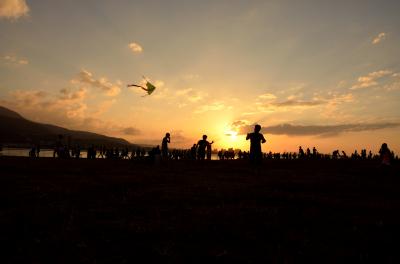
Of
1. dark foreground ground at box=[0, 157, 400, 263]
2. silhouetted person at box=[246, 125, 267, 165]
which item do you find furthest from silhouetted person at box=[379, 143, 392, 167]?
dark foreground ground at box=[0, 157, 400, 263]

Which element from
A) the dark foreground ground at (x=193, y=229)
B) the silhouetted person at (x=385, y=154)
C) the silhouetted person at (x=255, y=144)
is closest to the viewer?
the dark foreground ground at (x=193, y=229)

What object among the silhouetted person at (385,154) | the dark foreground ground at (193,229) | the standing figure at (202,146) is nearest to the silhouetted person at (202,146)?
the standing figure at (202,146)

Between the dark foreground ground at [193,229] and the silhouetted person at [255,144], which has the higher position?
the silhouetted person at [255,144]

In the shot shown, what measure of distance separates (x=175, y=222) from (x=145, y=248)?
4.69 ft

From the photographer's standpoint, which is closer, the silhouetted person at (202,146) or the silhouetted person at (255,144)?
the silhouetted person at (255,144)

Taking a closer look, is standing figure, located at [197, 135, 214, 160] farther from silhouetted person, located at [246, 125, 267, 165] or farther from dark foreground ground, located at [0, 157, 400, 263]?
dark foreground ground, located at [0, 157, 400, 263]

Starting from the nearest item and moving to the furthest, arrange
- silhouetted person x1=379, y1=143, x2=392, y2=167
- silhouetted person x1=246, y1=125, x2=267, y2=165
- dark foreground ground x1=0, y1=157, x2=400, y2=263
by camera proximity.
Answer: dark foreground ground x1=0, y1=157, x2=400, y2=263, silhouetted person x1=246, y1=125, x2=267, y2=165, silhouetted person x1=379, y1=143, x2=392, y2=167

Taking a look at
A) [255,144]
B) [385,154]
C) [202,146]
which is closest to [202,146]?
[202,146]

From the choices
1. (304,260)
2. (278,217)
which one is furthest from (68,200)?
(304,260)

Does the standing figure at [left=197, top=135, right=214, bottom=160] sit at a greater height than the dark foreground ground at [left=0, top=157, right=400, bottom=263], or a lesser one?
greater

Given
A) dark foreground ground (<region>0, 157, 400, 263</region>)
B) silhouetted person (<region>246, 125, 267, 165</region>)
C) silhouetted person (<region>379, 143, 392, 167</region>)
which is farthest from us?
silhouetted person (<region>379, 143, 392, 167</region>)

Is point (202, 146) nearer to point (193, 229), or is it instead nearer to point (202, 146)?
point (202, 146)

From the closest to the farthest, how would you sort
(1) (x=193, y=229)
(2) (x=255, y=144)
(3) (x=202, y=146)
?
(1) (x=193, y=229)
(2) (x=255, y=144)
(3) (x=202, y=146)

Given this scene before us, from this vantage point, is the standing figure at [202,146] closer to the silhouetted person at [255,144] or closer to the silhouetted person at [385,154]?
the silhouetted person at [255,144]
